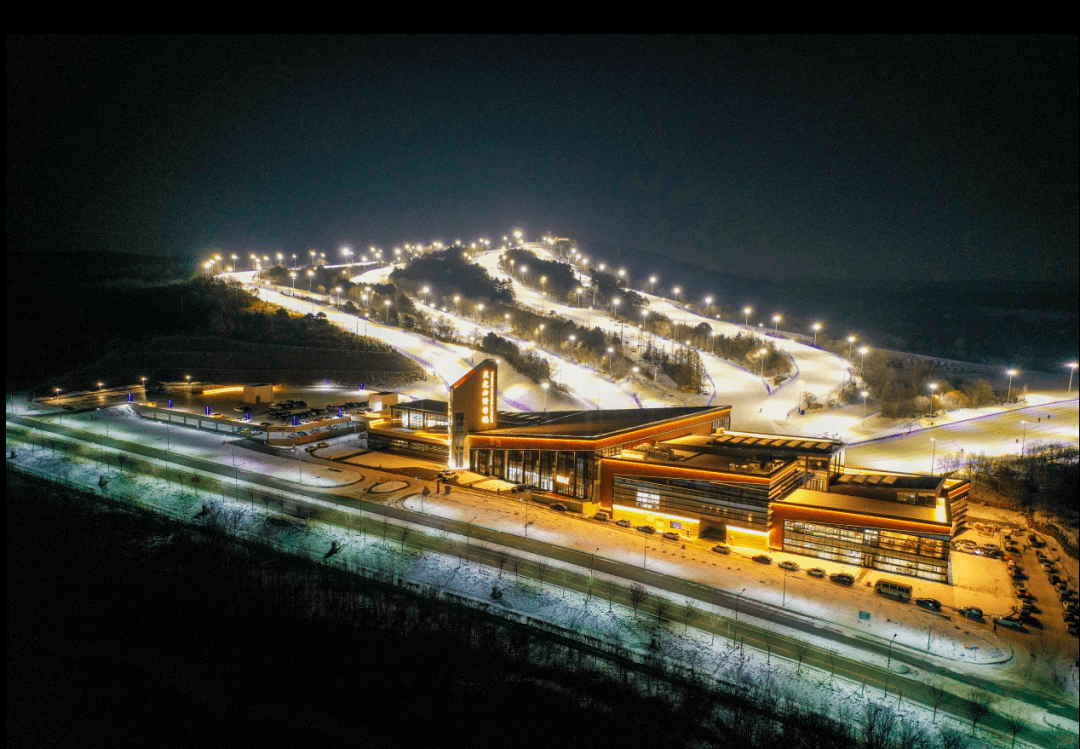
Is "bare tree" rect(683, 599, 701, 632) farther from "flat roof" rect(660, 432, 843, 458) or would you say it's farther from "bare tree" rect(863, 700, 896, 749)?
"flat roof" rect(660, 432, 843, 458)

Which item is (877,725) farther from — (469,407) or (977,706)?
(469,407)

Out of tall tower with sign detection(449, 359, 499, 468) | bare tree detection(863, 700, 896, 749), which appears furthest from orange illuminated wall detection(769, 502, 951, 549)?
tall tower with sign detection(449, 359, 499, 468)

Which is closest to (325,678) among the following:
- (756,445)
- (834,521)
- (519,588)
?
(519,588)

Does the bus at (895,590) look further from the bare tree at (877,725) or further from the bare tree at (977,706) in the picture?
the bare tree at (877,725)

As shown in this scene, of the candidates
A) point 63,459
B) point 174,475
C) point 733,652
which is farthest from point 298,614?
point 63,459

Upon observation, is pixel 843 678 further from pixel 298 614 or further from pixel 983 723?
pixel 298 614

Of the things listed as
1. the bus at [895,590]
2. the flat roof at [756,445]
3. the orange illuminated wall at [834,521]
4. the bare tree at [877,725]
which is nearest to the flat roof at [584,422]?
the flat roof at [756,445]
